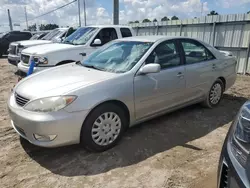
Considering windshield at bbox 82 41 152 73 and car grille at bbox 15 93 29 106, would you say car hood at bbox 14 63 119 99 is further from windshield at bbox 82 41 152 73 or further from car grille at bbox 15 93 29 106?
windshield at bbox 82 41 152 73

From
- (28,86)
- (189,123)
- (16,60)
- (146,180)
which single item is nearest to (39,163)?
(28,86)

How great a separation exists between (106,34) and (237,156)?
6216mm

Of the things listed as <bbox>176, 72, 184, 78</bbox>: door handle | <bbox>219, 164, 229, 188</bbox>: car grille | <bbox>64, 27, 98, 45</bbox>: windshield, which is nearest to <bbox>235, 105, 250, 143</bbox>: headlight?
<bbox>219, 164, 229, 188</bbox>: car grille

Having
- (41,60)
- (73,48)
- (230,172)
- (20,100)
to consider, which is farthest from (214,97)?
(41,60)

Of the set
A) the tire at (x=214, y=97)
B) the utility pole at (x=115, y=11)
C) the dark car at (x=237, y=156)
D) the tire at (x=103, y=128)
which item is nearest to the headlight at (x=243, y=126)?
the dark car at (x=237, y=156)

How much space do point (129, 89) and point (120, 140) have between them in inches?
32.8

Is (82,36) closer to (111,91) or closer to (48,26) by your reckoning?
(111,91)

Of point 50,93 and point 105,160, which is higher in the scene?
point 50,93

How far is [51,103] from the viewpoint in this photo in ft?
9.20

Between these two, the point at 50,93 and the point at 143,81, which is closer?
the point at 50,93

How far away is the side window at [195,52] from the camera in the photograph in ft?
14.1

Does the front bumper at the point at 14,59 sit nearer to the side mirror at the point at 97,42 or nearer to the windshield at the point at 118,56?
the side mirror at the point at 97,42

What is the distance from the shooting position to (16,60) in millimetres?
9102

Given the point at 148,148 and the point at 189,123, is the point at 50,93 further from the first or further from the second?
the point at 189,123
